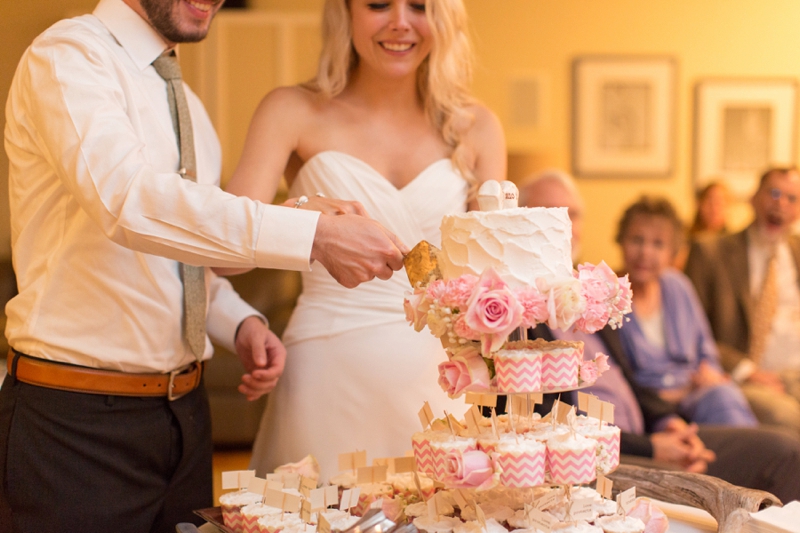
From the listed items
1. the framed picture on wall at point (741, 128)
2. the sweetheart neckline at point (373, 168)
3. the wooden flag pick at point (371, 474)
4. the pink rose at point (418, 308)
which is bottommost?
the wooden flag pick at point (371, 474)

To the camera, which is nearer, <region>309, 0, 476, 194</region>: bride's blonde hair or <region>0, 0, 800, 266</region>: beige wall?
<region>309, 0, 476, 194</region>: bride's blonde hair

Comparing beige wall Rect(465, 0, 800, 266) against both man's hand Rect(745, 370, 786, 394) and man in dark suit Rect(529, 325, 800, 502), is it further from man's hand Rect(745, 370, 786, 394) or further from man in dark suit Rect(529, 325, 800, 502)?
man in dark suit Rect(529, 325, 800, 502)

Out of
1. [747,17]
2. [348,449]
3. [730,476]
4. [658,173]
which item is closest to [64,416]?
[348,449]

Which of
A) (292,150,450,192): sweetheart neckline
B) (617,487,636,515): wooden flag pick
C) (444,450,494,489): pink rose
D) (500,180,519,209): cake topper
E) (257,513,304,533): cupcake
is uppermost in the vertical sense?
(292,150,450,192): sweetheart neckline

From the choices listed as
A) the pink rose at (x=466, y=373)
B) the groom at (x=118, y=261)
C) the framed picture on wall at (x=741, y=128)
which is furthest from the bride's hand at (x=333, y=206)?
the framed picture on wall at (x=741, y=128)

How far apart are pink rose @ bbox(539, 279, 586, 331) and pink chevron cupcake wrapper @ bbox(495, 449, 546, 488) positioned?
8.0 inches

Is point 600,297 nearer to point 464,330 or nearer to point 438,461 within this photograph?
point 464,330

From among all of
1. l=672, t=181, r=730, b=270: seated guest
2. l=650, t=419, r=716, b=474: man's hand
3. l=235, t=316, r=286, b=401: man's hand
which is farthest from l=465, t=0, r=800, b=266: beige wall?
l=235, t=316, r=286, b=401: man's hand

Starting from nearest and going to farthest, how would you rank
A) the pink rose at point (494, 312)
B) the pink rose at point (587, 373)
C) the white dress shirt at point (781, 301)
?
the pink rose at point (494, 312) < the pink rose at point (587, 373) < the white dress shirt at point (781, 301)

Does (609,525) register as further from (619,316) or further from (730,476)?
(730,476)

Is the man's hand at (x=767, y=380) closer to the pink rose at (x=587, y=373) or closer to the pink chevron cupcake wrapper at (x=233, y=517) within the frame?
the pink rose at (x=587, y=373)

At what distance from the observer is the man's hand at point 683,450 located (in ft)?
10.2

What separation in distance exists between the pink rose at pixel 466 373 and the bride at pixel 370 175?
67cm

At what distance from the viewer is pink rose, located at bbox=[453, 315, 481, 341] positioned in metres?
1.22
